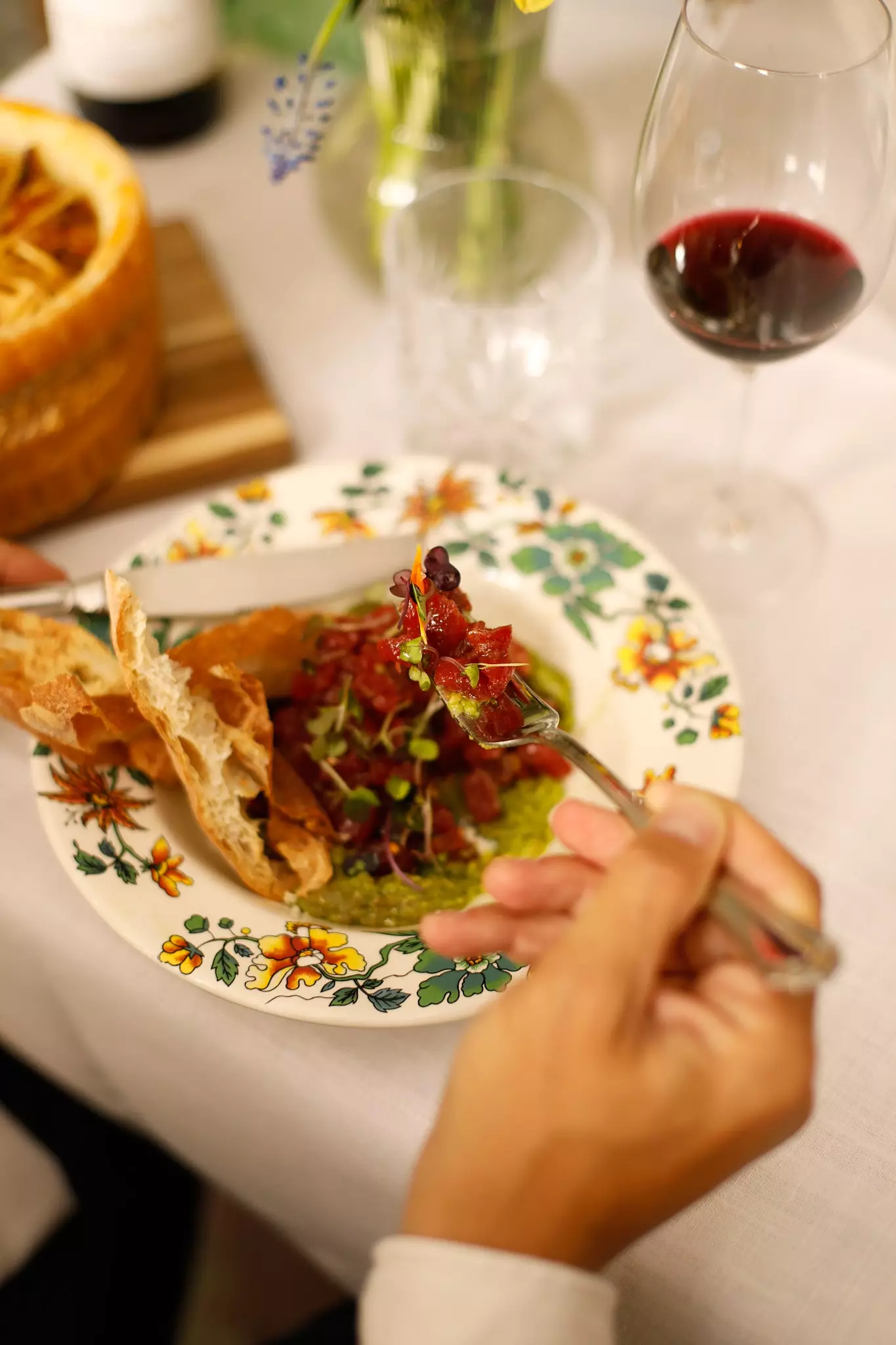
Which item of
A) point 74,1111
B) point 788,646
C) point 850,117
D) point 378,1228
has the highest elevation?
point 850,117

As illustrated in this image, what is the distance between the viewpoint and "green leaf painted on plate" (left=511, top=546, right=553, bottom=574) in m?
0.94

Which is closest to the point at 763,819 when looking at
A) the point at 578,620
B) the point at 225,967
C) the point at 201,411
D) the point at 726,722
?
the point at 726,722

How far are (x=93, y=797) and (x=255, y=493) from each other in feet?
1.08

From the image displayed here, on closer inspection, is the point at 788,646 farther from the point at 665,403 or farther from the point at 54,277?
the point at 54,277

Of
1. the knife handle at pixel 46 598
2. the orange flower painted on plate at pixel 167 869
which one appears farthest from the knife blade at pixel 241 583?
the orange flower painted on plate at pixel 167 869

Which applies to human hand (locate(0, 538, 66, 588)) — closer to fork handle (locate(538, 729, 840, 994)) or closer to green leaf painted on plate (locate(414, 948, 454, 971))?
green leaf painted on plate (locate(414, 948, 454, 971))

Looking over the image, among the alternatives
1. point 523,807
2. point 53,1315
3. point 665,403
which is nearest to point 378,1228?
point 523,807

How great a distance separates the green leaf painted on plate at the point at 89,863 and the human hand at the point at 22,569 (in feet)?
0.89

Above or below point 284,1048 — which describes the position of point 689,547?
above

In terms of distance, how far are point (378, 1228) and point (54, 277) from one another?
86 centimetres

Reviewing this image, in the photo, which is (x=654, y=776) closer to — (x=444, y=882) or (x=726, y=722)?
(x=726, y=722)

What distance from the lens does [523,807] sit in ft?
2.76

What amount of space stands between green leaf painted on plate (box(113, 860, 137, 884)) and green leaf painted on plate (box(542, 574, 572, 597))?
398mm

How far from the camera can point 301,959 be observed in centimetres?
70
